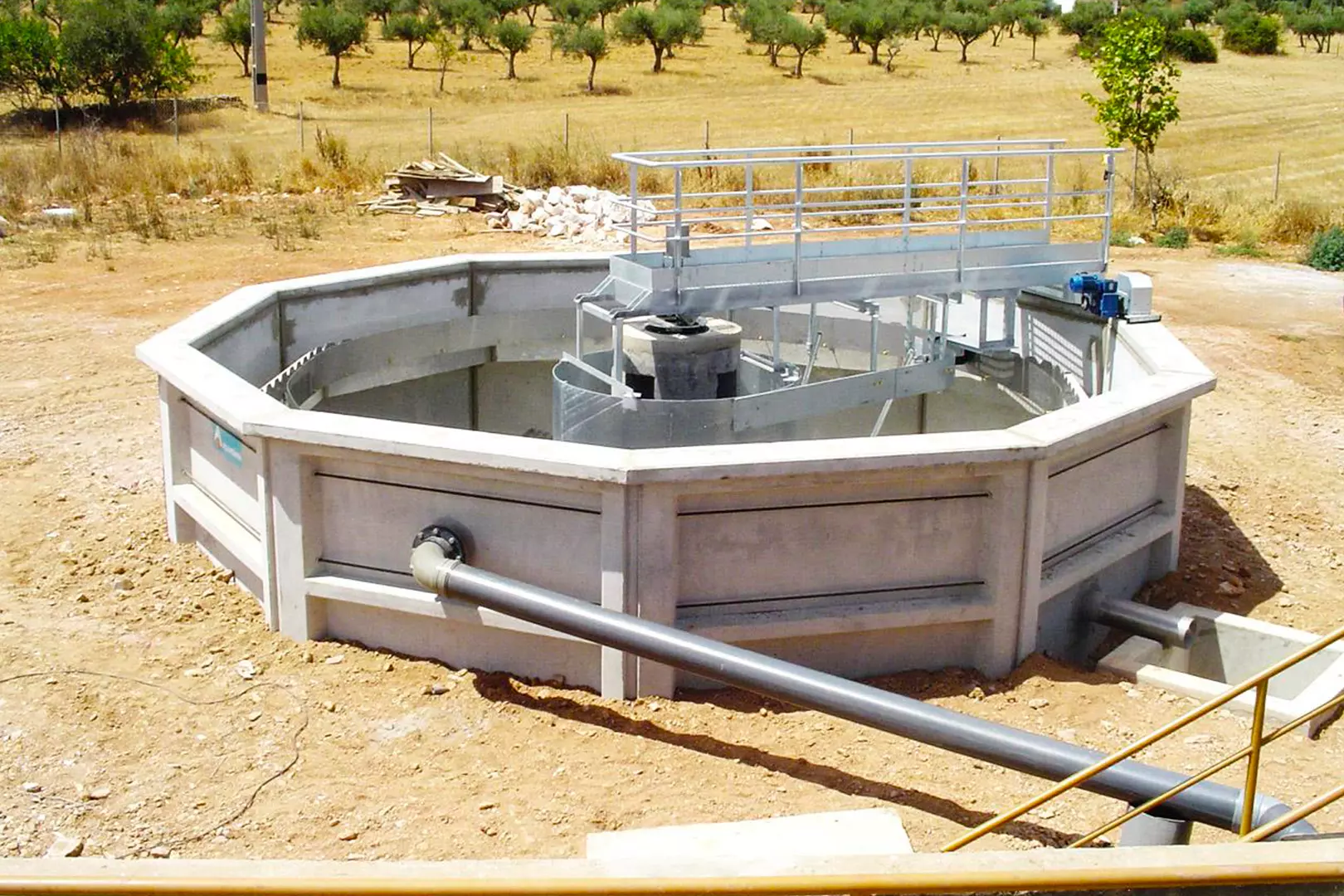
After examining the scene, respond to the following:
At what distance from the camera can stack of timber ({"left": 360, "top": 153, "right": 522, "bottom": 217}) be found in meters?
22.2

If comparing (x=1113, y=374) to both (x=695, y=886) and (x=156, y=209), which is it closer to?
(x=695, y=886)

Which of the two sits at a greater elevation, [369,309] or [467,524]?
[369,309]

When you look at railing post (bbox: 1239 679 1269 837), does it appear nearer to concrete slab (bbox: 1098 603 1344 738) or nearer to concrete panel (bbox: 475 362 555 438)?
concrete slab (bbox: 1098 603 1344 738)

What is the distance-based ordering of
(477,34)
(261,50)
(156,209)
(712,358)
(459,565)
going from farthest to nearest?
(477,34)
(261,50)
(156,209)
(712,358)
(459,565)

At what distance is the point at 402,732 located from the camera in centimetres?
600

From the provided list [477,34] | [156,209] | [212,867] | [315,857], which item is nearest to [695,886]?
[212,867]

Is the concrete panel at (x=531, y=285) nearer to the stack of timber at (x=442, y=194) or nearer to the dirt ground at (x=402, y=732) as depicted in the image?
the dirt ground at (x=402, y=732)

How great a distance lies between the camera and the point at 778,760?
229 inches

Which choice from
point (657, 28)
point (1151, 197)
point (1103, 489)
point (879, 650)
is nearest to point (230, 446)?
point (879, 650)

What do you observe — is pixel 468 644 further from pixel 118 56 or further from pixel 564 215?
pixel 118 56

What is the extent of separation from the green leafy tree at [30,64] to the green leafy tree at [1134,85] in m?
28.3

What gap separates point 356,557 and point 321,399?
11.0 ft

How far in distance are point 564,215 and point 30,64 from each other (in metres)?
24.3

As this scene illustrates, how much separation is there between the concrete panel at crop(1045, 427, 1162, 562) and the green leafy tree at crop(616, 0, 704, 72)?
1975 inches
